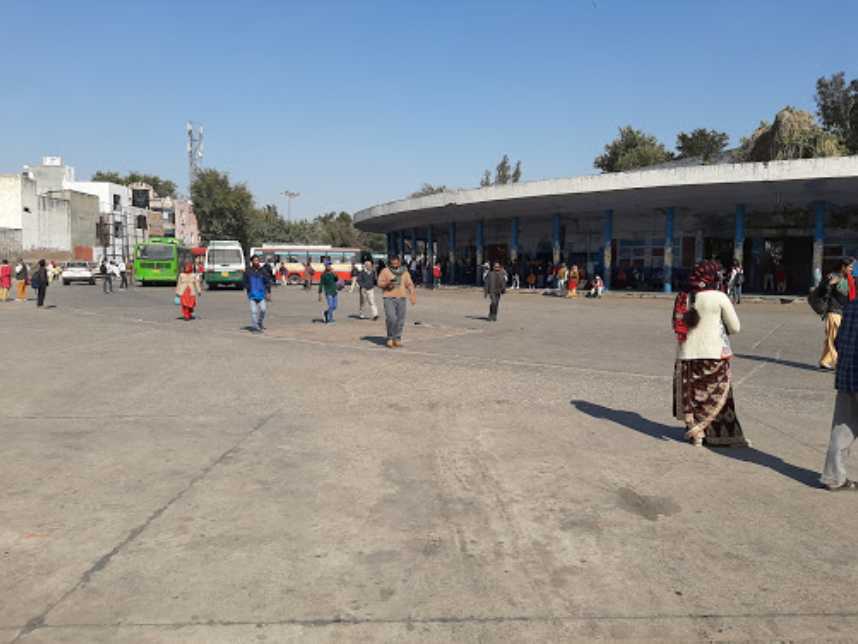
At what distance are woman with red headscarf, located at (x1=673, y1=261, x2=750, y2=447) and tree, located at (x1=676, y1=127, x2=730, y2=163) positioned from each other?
57289mm

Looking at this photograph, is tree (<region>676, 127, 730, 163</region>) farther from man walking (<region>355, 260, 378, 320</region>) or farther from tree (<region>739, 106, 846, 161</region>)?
man walking (<region>355, 260, 378, 320</region>)

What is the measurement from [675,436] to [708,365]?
0.81 meters

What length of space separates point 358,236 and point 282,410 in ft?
338

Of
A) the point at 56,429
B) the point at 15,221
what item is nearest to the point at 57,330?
the point at 56,429

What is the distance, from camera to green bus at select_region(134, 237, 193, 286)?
36.2 metres

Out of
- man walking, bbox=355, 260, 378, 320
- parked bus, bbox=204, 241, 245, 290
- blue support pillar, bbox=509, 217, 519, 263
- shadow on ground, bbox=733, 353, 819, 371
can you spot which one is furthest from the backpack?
parked bus, bbox=204, 241, 245, 290

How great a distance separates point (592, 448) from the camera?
19.5 ft

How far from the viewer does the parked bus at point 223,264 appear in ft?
112

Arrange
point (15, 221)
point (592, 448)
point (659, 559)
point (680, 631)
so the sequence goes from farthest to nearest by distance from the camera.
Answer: point (15, 221)
point (592, 448)
point (659, 559)
point (680, 631)

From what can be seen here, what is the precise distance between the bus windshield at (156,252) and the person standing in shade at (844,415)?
35.6m

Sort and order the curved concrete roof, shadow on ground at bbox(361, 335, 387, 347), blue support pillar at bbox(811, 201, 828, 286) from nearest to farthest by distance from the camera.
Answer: shadow on ground at bbox(361, 335, 387, 347), the curved concrete roof, blue support pillar at bbox(811, 201, 828, 286)

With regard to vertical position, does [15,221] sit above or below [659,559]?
above

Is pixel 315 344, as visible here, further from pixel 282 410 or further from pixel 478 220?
pixel 478 220

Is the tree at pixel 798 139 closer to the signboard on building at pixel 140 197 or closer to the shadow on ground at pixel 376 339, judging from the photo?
the shadow on ground at pixel 376 339
